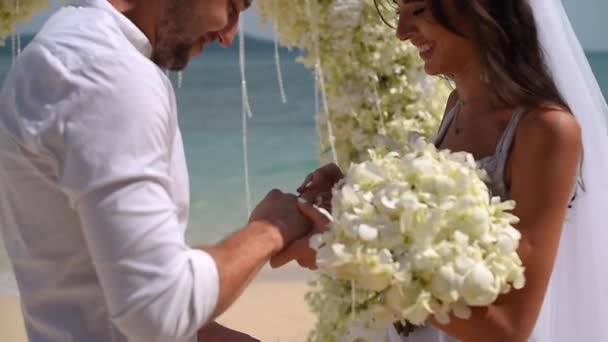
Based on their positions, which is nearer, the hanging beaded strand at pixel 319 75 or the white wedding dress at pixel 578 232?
the white wedding dress at pixel 578 232

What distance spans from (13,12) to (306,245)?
7.46ft

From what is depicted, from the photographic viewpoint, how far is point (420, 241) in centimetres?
158

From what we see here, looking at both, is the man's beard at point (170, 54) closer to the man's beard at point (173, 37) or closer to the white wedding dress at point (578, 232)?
the man's beard at point (173, 37)

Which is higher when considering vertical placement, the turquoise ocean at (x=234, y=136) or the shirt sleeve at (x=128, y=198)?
the shirt sleeve at (x=128, y=198)

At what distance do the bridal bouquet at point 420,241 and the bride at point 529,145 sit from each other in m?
0.14

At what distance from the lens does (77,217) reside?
1.49m

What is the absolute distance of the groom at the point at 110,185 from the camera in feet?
4.39

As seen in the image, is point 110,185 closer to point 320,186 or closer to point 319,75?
point 320,186

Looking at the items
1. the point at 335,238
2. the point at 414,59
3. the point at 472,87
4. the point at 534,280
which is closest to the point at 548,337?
the point at 534,280

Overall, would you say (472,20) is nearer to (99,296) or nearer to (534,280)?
(534,280)

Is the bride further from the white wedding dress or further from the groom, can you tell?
the groom

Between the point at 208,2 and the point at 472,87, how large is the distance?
1.13 meters

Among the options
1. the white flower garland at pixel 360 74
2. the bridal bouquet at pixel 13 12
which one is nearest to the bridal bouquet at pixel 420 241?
the white flower garland at pixel 360 74

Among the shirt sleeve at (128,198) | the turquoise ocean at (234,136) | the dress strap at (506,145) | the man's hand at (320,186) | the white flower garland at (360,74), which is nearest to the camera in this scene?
the shirt sleeve at (128,198)
